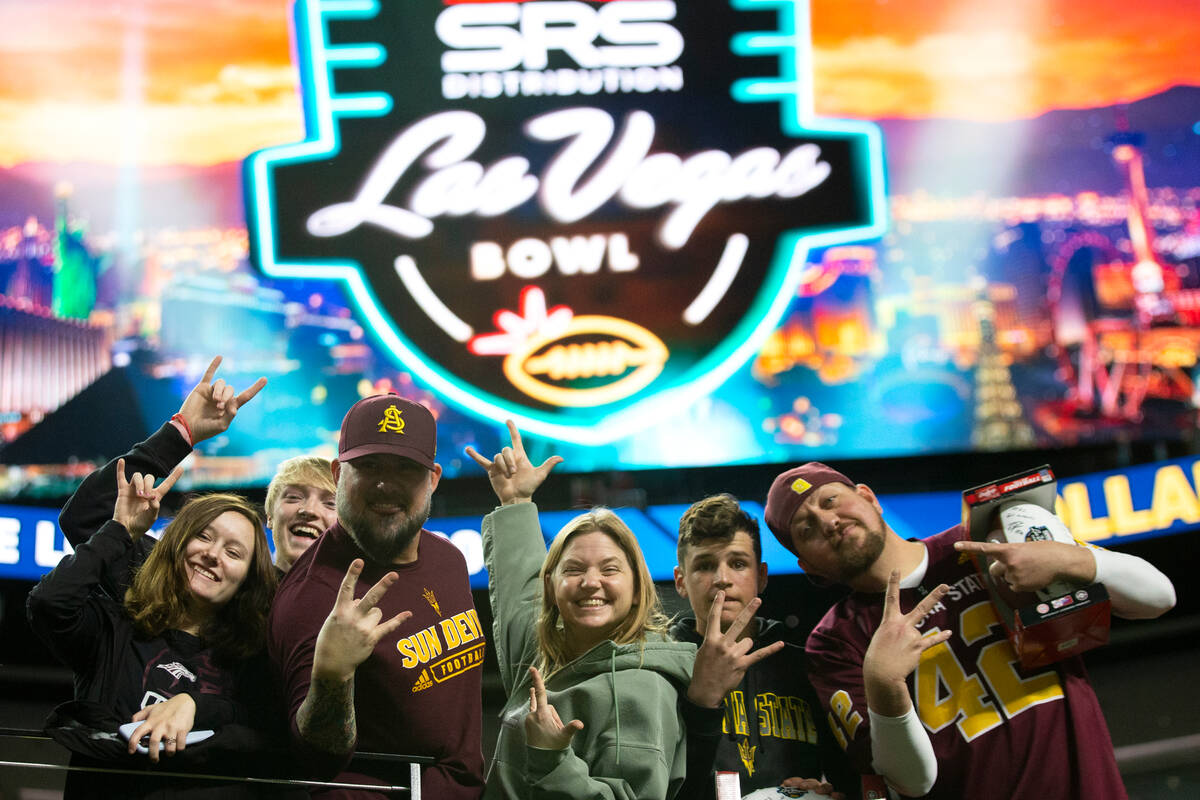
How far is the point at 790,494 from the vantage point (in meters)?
2.58

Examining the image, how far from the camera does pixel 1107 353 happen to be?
4.86 metres

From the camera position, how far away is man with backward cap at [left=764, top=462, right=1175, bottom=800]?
7.55 ft

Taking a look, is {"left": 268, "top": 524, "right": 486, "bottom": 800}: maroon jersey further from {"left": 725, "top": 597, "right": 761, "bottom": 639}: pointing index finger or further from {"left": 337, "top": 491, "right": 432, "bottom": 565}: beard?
{"left": 725, "top": 597, "right": 761, "bottom": 639}: pointing index finger

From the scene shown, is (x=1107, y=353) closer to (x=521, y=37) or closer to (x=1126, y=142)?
(x=1126, y=142)

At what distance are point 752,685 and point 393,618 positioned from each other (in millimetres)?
902

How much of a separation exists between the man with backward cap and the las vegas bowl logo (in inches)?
87.2

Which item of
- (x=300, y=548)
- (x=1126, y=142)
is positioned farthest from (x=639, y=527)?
(x=1126, y=142)

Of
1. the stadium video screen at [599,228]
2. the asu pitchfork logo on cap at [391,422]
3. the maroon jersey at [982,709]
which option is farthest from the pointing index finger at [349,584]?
the stadium video screen at [599,228]

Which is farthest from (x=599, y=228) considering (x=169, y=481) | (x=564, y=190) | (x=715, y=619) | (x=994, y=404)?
(x=715, y=619)

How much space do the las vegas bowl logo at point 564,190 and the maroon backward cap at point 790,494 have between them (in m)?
2.12

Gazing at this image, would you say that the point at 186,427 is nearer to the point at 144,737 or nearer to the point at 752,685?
the point at 144,737

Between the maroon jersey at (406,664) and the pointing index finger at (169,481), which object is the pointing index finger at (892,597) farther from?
the pointing index finger at (169,481)

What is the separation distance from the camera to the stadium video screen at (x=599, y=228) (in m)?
4.75

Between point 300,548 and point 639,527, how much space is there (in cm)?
182
